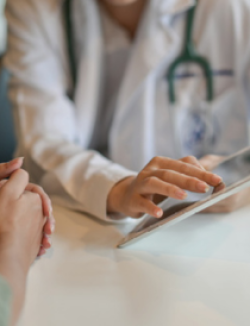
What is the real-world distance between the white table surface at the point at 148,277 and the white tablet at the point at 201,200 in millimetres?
17

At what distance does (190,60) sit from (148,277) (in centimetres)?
46

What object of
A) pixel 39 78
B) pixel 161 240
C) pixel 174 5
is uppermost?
pixel 174 5

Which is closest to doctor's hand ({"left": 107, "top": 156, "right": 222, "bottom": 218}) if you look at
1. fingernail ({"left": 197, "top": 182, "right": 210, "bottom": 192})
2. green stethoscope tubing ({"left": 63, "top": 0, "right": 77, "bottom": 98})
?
fingernail ({"left": 197, "top": 182, "right": 210, "bottom": 192})

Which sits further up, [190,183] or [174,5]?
[174,5]

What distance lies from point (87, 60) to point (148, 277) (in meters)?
0.49

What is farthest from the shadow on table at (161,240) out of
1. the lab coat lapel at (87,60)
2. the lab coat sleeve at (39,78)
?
the lab coat lapel at (87,60)

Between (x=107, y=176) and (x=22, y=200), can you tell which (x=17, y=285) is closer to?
(x=22, y=200)

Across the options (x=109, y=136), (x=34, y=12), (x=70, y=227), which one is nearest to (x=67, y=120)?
(x=109, y=136)

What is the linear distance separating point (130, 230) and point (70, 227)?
70 mm

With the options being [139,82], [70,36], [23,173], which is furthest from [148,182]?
[70,36]

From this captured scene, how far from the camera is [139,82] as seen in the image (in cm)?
72

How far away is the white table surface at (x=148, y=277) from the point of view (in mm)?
313

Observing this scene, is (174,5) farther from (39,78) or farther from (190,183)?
(190,183)

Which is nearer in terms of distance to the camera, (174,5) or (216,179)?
(216,179)
